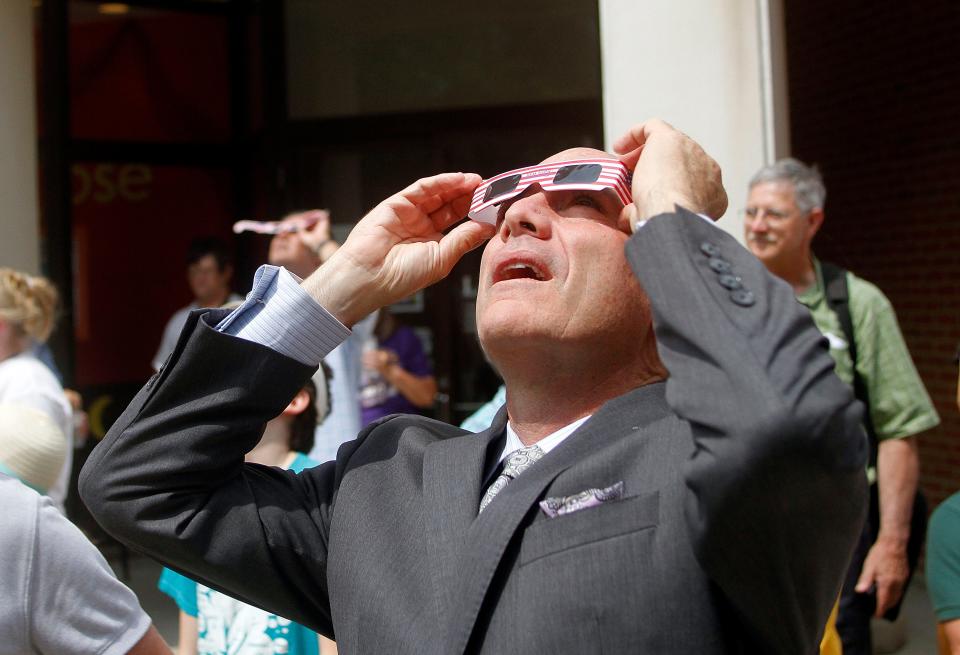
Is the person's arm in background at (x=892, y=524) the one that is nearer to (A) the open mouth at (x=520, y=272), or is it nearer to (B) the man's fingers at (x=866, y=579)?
(B) the man's fingers at (x=866, y=579)

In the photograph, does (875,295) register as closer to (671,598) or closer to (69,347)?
(671,598)

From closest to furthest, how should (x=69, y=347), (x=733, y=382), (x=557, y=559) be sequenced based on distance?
(x=733, y=382) → (x=557, y=559) → (x=69, y=347)

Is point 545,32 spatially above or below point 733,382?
above

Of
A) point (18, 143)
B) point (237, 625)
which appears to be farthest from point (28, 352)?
point (237, 625)

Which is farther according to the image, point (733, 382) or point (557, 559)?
point (557, 559)

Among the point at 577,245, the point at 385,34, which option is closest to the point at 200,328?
the point at 577,245

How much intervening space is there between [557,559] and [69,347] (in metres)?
6.72

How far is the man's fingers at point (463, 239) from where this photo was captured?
218cm

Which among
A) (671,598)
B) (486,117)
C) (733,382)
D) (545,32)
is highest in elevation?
(545,32)

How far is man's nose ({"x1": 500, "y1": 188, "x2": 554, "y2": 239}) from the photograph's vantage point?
1885mm

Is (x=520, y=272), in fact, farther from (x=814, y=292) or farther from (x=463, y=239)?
(x=814, y=292)

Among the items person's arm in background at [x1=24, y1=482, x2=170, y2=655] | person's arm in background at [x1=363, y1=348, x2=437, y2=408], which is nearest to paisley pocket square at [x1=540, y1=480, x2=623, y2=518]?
person's arm in background at [x1=24, y1=482, x2=170, y2=655]

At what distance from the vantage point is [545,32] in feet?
26.1

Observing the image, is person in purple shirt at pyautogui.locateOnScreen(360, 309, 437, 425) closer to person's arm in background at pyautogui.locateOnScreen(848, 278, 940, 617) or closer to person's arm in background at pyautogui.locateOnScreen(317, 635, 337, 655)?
person's arm in background at pyautogui.locateOnScreen(848, 278, 940, 617)
